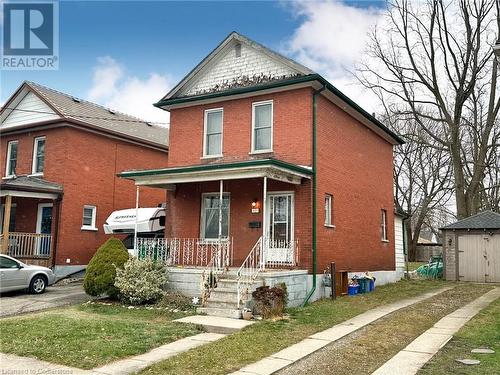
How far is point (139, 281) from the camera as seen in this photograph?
43.7 feet

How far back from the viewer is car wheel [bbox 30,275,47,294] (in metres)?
16.1

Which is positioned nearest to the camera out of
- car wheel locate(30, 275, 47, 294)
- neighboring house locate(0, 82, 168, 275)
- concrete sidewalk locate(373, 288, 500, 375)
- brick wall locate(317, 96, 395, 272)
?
concrete sidewalk locate(373, 288, 500, 375)

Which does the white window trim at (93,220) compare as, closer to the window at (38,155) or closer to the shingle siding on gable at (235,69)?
the window at (38,155)

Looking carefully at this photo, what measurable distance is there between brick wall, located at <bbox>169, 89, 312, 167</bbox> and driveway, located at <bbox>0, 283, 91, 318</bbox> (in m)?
5.72

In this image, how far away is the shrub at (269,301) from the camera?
1166 cm

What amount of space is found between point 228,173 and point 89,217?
10.7 meters

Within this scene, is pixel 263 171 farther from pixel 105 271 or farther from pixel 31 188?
pixel 31 188

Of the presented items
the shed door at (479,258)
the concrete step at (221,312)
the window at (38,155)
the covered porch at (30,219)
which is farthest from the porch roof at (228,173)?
the shed door at (479,258)

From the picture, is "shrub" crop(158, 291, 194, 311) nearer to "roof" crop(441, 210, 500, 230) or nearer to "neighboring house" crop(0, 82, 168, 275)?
"neighboring house" crop(0, 82, 168, 275)

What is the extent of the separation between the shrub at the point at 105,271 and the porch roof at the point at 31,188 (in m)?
6.79

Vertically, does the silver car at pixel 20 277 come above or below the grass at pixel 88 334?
above

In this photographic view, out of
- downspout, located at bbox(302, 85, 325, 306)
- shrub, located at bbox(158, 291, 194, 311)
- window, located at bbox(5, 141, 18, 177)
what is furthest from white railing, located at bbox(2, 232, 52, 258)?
downspout, located at bbox(302, 85, 325, 306)

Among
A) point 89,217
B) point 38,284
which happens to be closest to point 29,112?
point 89,217

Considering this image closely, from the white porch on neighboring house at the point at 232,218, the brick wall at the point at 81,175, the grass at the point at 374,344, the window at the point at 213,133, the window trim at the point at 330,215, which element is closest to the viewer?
the grass at the point at 374,344
